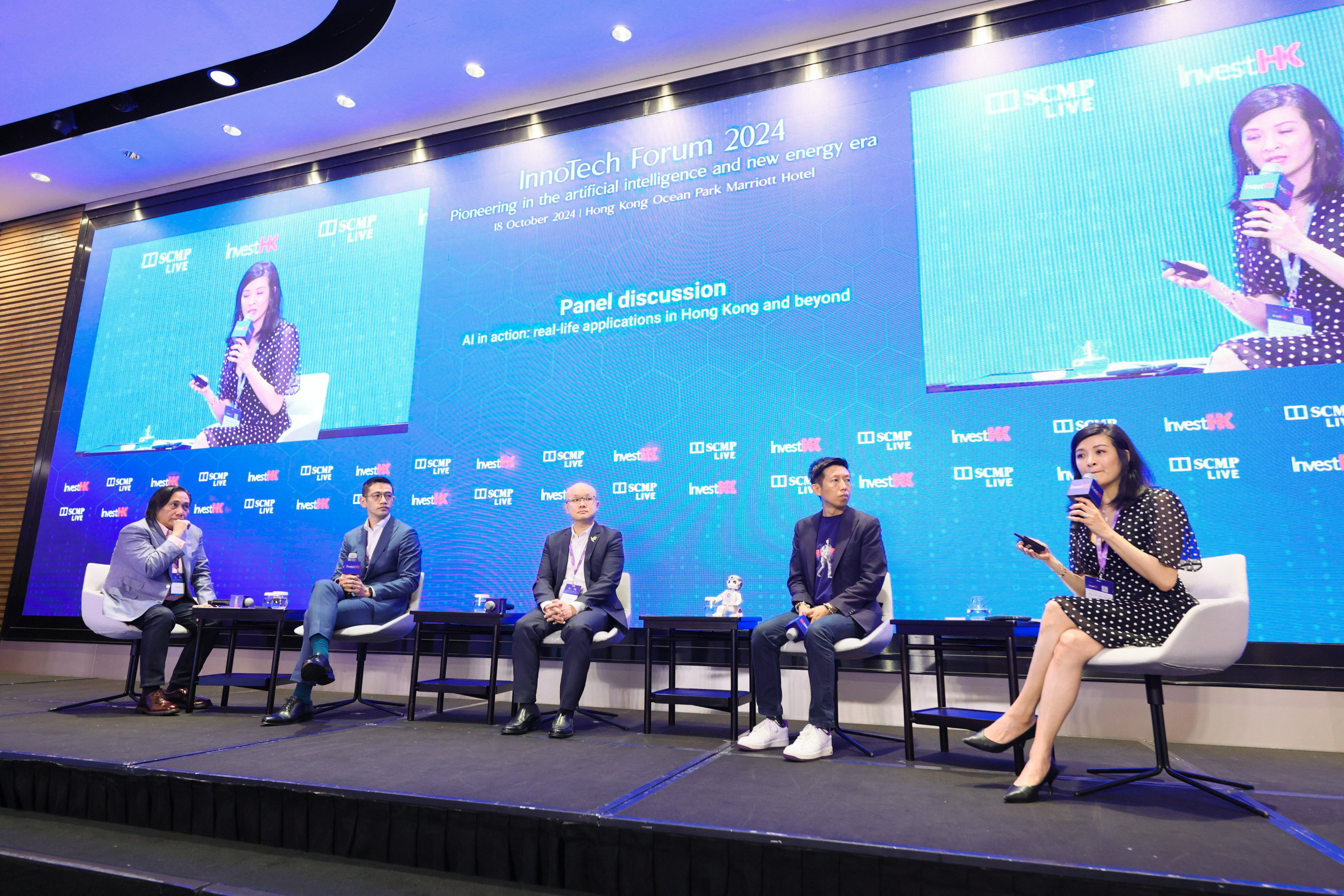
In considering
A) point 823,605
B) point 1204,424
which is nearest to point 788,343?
point 823,605

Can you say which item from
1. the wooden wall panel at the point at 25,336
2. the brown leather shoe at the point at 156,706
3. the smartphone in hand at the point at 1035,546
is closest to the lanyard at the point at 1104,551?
the smartphone in hand at the point at 1035,546

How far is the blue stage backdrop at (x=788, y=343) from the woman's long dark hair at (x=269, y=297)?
61 mm

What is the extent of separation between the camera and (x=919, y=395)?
3758mm

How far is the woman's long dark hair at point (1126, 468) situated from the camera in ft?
7.94

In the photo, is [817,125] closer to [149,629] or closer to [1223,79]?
[1223,79]

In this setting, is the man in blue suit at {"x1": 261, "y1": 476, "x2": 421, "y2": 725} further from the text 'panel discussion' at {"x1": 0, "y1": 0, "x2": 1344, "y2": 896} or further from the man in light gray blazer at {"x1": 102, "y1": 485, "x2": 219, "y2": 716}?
the man in light gray blazer at {"x1": 102, "y1": 485, "x2": 219, "y2": 716}

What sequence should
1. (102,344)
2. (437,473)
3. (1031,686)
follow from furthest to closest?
1. (102,344)
2. (437,473)
3. (1031,686)

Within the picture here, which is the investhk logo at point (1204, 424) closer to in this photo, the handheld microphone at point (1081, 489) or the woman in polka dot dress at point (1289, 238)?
the woman in polka dot dress at point (1289, 238)

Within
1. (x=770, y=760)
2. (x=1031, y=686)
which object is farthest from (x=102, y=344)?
(x=1031, y=686)

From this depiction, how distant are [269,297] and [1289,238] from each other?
5954 mm

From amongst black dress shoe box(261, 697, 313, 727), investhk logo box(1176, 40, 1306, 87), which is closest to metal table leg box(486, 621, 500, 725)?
black dress shoe box(261, 697, 313, 727)

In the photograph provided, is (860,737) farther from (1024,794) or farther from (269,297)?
(269,297)

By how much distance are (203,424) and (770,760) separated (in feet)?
15.4

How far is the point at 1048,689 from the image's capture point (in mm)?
2258
